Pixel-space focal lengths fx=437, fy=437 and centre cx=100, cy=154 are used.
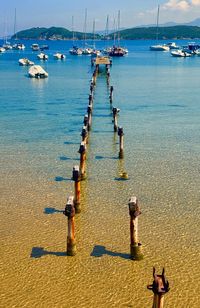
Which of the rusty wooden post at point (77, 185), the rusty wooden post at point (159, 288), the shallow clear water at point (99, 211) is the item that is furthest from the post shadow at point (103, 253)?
the rusty wooden post at point (159, 288)

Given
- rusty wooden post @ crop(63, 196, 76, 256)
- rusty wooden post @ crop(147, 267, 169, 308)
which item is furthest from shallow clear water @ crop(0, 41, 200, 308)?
rusty wooden post @ crop(147, 267, 169, 308)

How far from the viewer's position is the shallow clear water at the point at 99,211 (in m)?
11.2

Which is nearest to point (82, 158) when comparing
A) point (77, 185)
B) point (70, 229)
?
point (77, 185)

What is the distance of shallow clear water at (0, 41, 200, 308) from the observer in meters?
11.2

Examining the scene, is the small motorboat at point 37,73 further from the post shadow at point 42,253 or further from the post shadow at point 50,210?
the post shadow at point 42,253

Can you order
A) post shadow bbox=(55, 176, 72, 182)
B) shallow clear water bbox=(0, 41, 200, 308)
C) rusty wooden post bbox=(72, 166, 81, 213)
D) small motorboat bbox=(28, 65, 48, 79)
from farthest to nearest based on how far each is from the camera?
small motorboat bbox=(28, 65, 48, 79), post shadow bbox=(55, 176, 72, 182), rusty wooden post bbox=(72, 166, 81, 213), shallow clear water bbox=(0, 41, 200, 308)

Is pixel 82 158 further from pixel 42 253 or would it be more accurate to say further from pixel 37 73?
pixel 37 73

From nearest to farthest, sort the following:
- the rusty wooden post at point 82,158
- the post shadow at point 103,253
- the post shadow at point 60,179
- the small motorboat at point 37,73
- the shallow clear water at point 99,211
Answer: the shallow clear water at point 99,211
the post shadow at point 103,253
the rusty wooden post at point 82,158
the post shadow at point 60,179
the small motorboat at point 37,73

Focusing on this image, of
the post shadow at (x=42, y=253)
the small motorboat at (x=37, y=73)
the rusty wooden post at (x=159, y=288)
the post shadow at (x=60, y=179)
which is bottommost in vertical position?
the post shadow at (x=42, y=253)

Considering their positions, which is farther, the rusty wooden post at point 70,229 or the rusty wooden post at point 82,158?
the rusty wooden post at point 82,158

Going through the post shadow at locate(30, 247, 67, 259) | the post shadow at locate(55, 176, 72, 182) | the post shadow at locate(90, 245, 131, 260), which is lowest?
the post shadow at locate(30, 247, 67, 259)

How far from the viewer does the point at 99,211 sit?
15.9m

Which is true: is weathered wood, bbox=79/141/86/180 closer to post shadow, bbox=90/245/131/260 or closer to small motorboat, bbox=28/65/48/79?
post shadow, bbox=90/245/131/260

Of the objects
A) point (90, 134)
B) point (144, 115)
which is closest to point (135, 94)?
point (144, 115)
